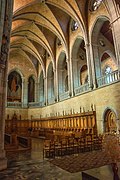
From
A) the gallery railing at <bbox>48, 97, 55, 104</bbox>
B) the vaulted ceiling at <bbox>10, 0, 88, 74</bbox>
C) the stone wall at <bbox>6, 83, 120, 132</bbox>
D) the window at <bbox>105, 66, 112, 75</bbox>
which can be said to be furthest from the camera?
the window at <bbox>105, 66, 112, 75</bbox>

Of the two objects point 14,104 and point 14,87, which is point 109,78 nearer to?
point 14,104

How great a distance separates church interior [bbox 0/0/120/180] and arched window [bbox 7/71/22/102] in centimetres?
17

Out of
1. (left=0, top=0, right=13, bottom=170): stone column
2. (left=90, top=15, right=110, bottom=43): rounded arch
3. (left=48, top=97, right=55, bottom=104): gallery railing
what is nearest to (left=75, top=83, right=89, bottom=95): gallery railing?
(left=90, top=15, right=110, bottom=43): rounded arch

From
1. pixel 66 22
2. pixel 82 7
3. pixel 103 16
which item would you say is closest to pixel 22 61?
pixel 66 22

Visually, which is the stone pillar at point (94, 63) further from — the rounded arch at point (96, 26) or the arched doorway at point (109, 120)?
the arched doorway at point (109, 120)

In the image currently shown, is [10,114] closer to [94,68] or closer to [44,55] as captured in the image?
[44,55]

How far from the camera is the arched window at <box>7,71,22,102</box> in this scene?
25.7m

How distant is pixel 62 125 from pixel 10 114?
10039 mm

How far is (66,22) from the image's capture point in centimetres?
1778

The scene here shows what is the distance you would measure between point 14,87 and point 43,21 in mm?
12303

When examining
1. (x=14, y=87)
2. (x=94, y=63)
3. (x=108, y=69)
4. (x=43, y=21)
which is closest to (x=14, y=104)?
(x=14, y=87)

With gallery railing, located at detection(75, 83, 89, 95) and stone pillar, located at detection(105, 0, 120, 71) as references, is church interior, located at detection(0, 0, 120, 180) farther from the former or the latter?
gallery railing, located at detection(75, 83, 89, 95)

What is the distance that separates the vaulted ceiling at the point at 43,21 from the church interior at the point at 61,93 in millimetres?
87

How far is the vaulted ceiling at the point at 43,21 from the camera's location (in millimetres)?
14914
